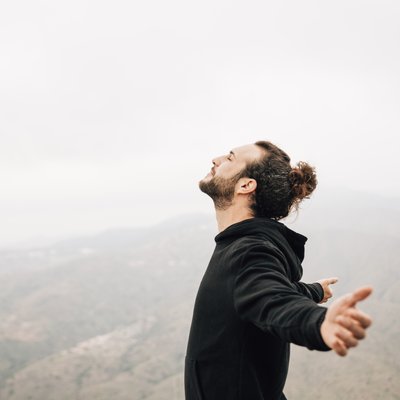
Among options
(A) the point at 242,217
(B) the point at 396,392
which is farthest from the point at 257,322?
(B) the point at 396,392

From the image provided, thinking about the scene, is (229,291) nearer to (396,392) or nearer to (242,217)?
(242,217)

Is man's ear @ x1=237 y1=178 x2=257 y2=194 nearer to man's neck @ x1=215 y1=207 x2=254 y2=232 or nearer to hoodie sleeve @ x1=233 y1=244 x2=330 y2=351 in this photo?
man's neck @ x1=215 y1=207 x2=254 y2=232

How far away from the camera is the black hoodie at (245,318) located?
2.77 meters

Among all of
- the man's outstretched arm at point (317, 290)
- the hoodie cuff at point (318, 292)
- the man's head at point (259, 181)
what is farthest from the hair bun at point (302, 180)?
the hoodie cuff at point (318, 292)

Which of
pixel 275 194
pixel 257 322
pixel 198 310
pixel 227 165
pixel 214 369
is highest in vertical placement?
pixel 227 165

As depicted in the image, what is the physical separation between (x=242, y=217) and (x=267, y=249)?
115 cm

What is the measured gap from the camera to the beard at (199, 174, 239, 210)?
4539 millimetres

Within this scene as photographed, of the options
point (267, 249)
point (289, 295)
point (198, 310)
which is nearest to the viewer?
point (289, 295)

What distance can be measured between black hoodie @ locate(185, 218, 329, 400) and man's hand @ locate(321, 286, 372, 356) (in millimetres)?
235

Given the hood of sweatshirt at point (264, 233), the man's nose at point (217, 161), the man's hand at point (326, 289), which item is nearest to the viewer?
the hood of sweatshirt at point (264, 233)

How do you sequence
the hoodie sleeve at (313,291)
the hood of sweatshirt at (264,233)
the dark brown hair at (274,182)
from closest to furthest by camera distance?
the hood of sweatshirt at (264,233)
the dark brown hair at (274,182)
the hoodie sleeve at (313,291)

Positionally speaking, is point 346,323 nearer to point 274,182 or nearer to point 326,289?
point 274,182

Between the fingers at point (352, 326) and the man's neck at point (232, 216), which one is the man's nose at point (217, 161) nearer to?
the man's neck at point (232, 216)

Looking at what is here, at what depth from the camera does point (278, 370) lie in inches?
144
